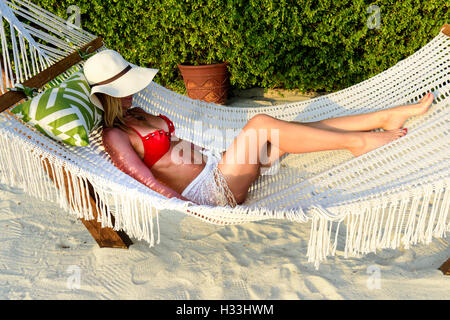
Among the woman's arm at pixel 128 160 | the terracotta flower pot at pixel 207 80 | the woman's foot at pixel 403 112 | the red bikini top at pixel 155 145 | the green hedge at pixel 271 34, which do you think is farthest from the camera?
the terracotta flower pot at pixel 207 80

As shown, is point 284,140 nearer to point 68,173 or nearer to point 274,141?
point 274,141

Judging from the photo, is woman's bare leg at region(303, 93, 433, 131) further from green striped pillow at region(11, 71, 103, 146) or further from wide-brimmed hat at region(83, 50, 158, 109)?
green striped pillow at region(11, 71, 103, 146)

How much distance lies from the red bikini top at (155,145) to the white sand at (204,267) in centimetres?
50

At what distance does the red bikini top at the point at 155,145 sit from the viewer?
1620 millimetres

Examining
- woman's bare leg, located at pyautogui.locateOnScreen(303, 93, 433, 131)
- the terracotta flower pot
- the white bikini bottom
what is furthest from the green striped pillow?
the terracotta flower pot

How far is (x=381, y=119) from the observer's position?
178 centimetres

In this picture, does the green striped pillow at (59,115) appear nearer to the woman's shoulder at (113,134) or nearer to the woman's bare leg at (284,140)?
the woman's shoulder at (113,134)

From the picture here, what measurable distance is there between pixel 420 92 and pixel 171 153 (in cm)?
137

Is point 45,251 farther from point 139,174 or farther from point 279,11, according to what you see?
point 279,11

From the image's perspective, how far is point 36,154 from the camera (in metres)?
1.37

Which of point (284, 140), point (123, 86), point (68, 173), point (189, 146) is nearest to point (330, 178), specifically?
point (284, 140)

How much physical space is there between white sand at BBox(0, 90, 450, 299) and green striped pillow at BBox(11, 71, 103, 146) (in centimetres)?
68

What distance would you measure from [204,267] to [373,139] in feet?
3.31

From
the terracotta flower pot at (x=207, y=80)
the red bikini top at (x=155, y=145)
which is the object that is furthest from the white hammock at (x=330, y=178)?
the terracotta flower pot at (x=207, y=80)
